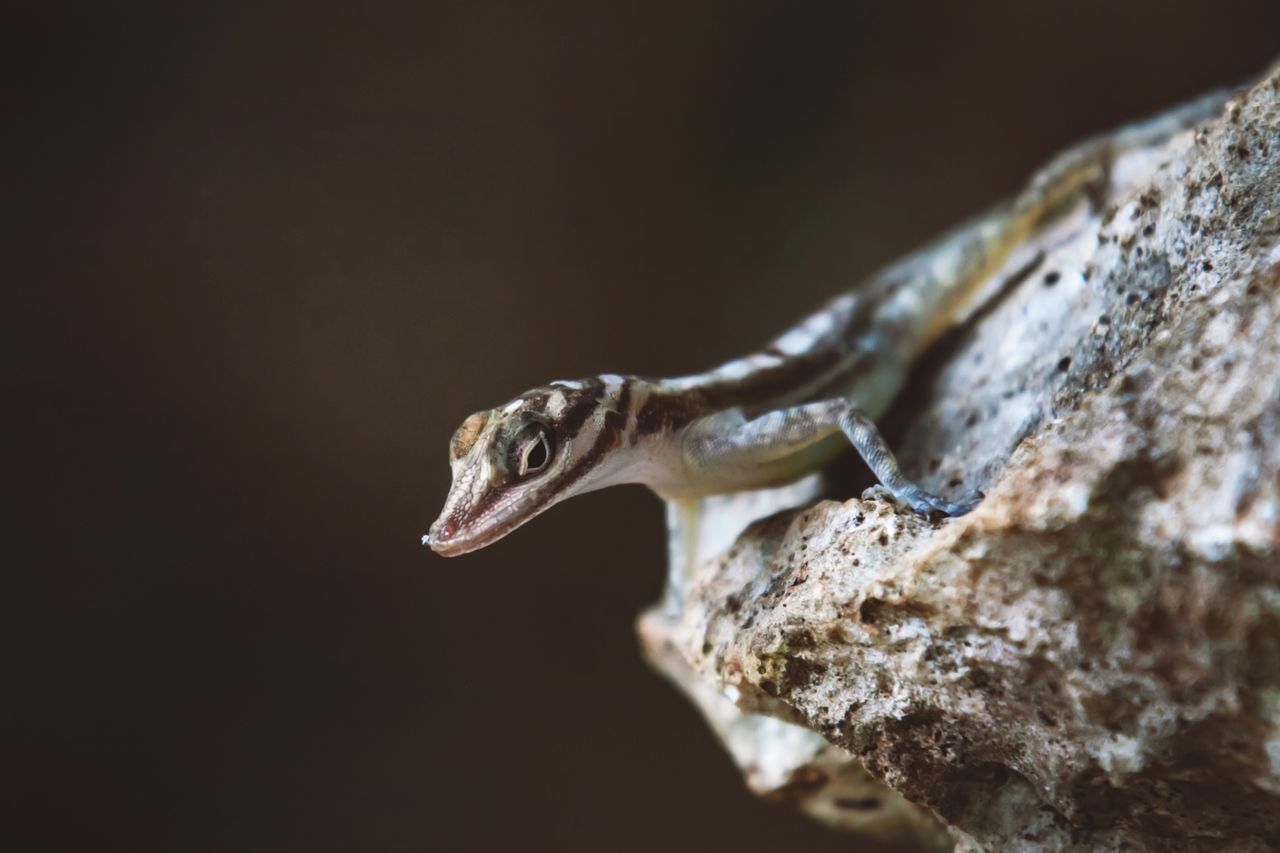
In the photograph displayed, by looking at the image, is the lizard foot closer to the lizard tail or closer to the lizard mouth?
the lizard mouth

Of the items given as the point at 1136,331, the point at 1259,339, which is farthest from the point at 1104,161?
the point at 1259,339

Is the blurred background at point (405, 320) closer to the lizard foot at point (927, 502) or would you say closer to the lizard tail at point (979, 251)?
the lizard tail at point (979, 251)

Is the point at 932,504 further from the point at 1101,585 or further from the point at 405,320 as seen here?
the point at 405,320

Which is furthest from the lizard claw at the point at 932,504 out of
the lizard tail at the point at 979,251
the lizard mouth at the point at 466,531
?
the lizard tail at the point at 979,251

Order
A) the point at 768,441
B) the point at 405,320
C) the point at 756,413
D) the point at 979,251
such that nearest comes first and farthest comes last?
1. the point at 768,441
2. the point at 756,413
3. the point at 979,251
4. the point at 405,320

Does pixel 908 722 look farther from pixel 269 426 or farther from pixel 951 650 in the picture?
pixel 269 426

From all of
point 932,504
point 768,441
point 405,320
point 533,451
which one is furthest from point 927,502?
point 405,320
